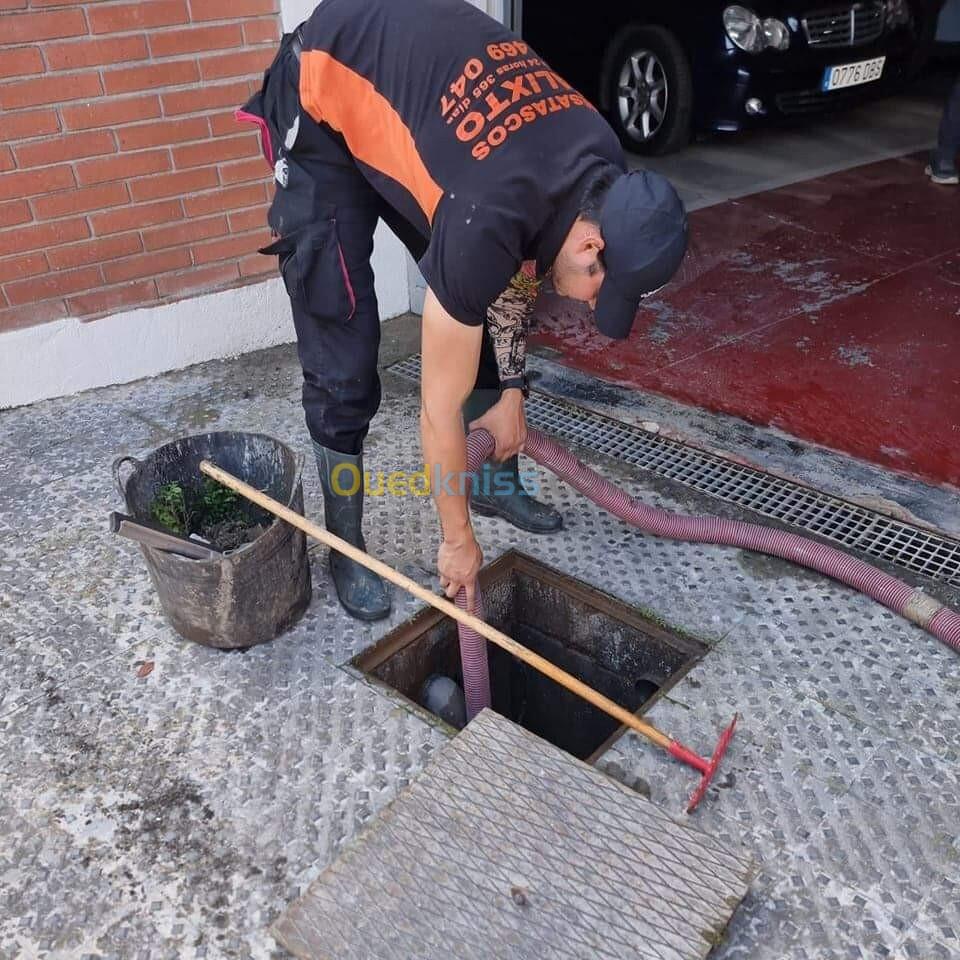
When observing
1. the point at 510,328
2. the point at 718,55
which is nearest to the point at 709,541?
the point at 510,328

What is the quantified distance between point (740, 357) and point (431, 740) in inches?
98.7

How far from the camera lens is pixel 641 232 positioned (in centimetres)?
167

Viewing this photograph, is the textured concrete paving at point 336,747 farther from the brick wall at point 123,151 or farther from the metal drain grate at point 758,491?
the brick wall at point 123,151

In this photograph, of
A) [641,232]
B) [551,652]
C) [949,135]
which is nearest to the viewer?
[641,232]

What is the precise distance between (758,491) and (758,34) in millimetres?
4151

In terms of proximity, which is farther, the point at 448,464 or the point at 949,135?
the point at 949,135

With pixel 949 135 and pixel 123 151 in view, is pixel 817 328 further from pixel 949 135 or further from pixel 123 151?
pixel 123 151

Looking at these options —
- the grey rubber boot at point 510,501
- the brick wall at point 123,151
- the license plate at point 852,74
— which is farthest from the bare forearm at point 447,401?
the license plate at point 852,74

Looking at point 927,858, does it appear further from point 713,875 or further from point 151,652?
point 151,652

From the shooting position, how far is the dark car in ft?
19.7

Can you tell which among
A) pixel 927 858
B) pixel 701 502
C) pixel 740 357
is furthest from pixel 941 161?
pixel 927 858

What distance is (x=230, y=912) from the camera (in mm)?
1793

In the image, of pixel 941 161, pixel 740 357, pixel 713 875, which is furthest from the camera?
pixel 941 161

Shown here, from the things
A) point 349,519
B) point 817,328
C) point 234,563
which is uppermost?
point 234,563
